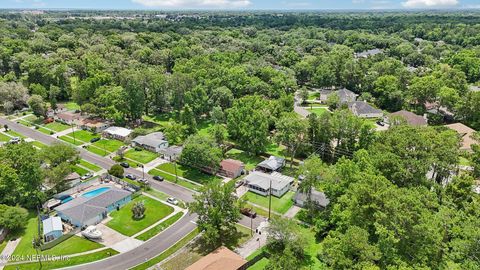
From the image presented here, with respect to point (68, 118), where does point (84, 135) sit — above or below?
below

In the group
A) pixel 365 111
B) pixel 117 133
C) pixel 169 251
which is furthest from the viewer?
pixel 365 111

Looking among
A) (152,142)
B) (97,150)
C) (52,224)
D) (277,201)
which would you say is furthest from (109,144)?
(277,201)

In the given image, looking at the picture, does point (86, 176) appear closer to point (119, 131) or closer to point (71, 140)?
point (119, 131)

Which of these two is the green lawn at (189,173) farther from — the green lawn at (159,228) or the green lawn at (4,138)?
the green lawn at (4,138)

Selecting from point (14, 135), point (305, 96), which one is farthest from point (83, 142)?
point (305, 96)

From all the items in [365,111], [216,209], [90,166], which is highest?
[216,209]

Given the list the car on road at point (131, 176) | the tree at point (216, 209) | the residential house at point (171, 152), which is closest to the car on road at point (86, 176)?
the car on road at point (131, 176)

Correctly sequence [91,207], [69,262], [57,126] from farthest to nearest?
1. [57,126]
2. [91,207]
3. [69,262]
